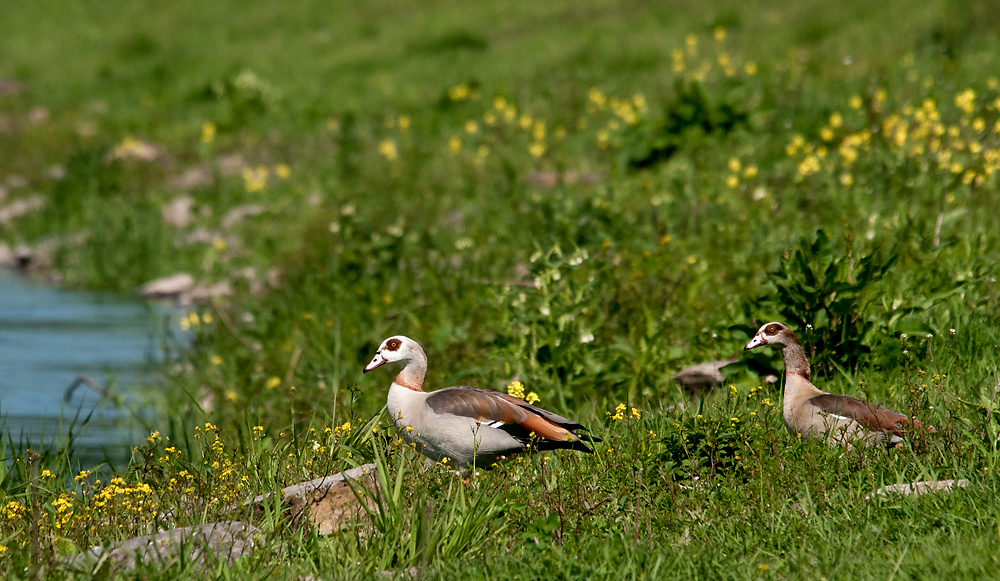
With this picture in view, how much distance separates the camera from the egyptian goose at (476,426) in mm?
5395

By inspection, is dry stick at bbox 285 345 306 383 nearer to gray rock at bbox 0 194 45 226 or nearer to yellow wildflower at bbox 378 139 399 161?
yellow wildflower at bbox 378 139 399 161

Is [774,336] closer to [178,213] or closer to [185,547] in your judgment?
[185,547]

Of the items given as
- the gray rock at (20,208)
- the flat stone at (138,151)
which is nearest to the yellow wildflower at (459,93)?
the flat stone at (138,151)

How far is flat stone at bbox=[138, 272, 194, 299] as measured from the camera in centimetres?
1470

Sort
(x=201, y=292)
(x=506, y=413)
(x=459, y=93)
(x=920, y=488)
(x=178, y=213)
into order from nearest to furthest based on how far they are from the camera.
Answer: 1. (x=920, y=488)
2. (x=506, y=413)
3. (x=201, y=292)
4. (x=178, y=213)
5. (x=459, y=93)

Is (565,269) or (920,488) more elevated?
(565,269)

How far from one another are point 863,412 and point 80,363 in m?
8.21

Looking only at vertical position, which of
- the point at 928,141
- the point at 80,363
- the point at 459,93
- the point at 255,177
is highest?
the point at 459,93

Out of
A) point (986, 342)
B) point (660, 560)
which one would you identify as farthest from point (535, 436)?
point (986, 342)

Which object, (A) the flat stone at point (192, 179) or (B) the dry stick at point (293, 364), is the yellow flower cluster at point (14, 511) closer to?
(B) the dry stick at point (293, 364)

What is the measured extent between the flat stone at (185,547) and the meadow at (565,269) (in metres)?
0.11

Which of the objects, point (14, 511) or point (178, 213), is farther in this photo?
point (178, 213)

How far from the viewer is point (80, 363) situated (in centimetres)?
1102

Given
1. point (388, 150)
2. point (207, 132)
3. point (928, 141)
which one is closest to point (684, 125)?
point (928, 141)
